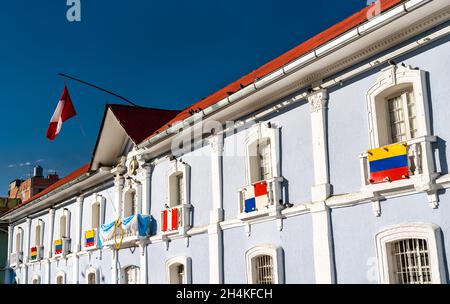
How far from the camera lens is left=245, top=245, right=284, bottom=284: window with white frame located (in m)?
12.6

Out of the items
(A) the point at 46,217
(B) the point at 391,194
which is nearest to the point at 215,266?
(B) the point at 391,194

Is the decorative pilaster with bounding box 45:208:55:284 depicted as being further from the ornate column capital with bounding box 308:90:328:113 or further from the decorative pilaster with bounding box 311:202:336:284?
the ornate column capital with bounding box 308:90:328:113

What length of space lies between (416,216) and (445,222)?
570 mm

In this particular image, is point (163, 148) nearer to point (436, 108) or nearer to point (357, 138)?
point (357, 138)

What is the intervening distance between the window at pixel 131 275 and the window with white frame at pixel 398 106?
11375mm

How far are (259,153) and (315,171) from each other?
246 cm

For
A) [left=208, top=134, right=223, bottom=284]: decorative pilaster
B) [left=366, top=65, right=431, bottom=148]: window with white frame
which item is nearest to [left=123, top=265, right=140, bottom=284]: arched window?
[left=208, top=134, right=223, bottom=284]: decorative pilaster

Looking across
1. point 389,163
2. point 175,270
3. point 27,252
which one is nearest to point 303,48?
point 389,163

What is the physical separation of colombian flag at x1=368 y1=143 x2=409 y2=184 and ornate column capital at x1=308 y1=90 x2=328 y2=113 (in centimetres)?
186

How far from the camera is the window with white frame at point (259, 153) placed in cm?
1350

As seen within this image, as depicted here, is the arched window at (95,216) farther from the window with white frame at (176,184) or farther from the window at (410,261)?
the window at (410,261)

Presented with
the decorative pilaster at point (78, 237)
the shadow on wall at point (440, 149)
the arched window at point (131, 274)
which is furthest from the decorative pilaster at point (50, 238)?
the shadow on wall at point (440, 149)

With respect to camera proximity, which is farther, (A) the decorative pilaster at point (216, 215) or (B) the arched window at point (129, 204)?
(B) the arched window at point (129, 204)

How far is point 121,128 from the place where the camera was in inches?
803
